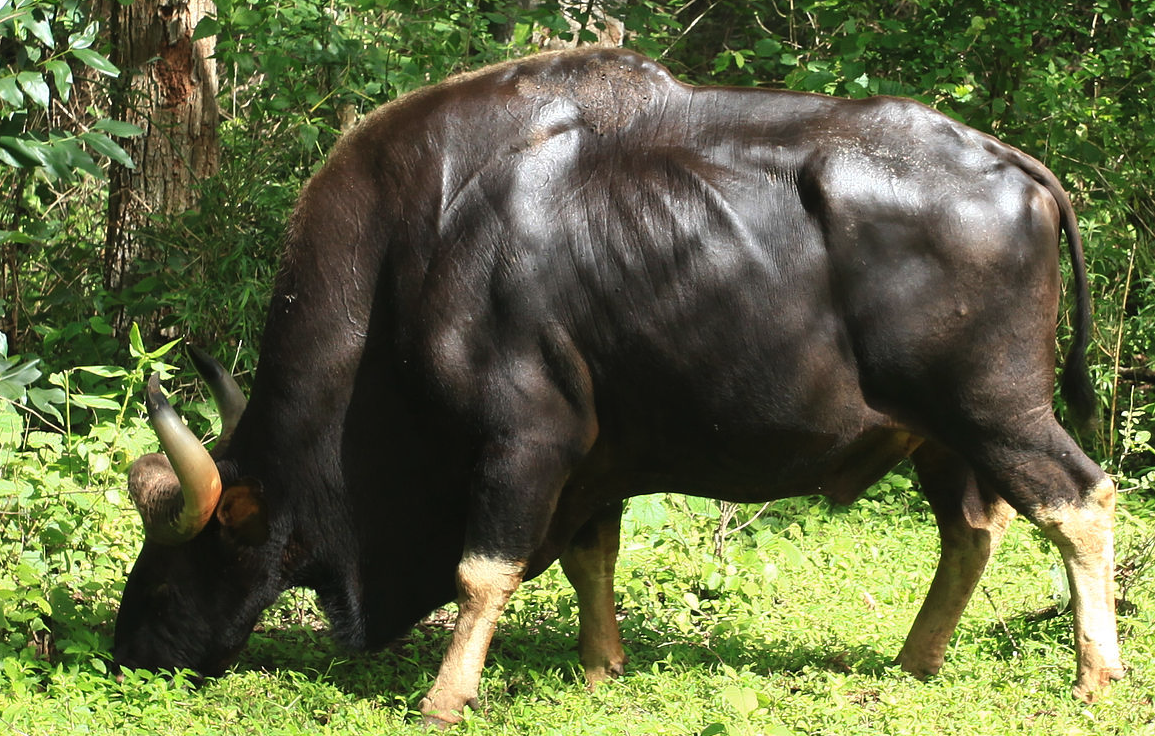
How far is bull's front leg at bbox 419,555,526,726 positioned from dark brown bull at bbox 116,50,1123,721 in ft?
0.03

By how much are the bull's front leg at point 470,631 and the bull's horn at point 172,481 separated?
91cm

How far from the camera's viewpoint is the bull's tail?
4.57m

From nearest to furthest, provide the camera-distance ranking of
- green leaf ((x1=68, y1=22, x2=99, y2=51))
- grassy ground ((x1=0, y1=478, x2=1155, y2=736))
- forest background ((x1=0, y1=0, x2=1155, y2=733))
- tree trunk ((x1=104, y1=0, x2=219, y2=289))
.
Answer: green leaf ((x1=68, y1=22, x2=99, y2=51)), grassy ground ((x1=0, y1=478, x2=1155, y2=736)), forest background ((x1=0, y1=0, x2=1155, y2=733)), tree trunk ((x1=104, y1=0, x2=219, y2=289))

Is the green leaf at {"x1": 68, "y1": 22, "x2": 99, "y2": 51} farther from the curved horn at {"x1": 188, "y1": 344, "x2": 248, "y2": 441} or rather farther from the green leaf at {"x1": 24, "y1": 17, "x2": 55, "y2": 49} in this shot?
the curved horn at {"x1": 188, "y1": 344, "x2": 248, "y2": 441}

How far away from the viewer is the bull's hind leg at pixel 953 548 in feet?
16.6

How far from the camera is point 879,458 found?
482 centimetres

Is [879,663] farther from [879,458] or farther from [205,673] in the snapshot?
[205,673]

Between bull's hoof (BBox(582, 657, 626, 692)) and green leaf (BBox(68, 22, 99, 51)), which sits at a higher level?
green leaf (BBox(68, 22, 99, 51))

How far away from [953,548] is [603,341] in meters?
1.66

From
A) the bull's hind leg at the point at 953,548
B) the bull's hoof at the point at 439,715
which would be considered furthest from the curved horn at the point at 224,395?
the bull's hind leg at the point at 953,548

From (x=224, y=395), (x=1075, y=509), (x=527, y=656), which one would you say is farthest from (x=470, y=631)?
(x=1075, y=509)

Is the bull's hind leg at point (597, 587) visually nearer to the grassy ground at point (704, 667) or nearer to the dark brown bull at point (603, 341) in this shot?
the grassy ground at point (704, 667)

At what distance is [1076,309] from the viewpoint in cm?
488

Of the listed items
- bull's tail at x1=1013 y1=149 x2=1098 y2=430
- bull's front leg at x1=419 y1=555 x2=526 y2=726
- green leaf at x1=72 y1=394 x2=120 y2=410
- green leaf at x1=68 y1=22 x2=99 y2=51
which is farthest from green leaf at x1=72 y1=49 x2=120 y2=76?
bull's tail at x1=1013 y1=149 x2=1098 y2=430
